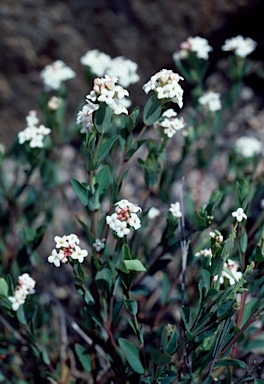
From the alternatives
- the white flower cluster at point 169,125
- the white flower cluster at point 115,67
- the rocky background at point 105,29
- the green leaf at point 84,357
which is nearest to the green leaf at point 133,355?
the green leaf at point 84,357

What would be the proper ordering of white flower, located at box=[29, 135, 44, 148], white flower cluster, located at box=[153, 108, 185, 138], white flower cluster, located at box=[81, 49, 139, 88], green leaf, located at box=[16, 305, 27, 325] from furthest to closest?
white flower cluster, located at box=[81, 49, 139, 88], white flower, located at box=[29, 135, 44, 148], white flower cluster, located at box=[153, 108, 185, 138], green leaf, located at box=[16, 305, 27, 325]

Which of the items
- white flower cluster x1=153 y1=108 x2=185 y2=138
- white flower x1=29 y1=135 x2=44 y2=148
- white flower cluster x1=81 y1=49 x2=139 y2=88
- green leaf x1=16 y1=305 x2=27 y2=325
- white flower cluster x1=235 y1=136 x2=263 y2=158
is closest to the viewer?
green leaf x1=16 y1=305 x2=27 y2=325

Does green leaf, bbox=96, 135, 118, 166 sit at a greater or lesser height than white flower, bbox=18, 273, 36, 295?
greater

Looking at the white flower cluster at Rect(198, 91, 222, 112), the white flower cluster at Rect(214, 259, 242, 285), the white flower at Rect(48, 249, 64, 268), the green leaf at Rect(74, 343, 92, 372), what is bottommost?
the green leaf at Rect(74, 343, 92, 372)

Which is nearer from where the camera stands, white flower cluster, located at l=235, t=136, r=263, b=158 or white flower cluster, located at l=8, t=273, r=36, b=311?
white flower cluster, located at l=8, t=273, r=36, b=311

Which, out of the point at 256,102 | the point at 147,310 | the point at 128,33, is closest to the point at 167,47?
the point at 128,33

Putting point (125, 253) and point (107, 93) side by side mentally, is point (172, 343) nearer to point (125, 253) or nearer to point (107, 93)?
point (125, 253)

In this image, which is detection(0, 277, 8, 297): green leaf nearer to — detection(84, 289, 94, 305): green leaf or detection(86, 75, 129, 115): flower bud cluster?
detection(84, 289, 94, 305): green leaf

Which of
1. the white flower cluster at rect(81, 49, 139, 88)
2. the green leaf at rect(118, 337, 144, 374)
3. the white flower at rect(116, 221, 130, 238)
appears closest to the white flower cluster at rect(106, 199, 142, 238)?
the white flower at rect(116, 221, 130, 238)
